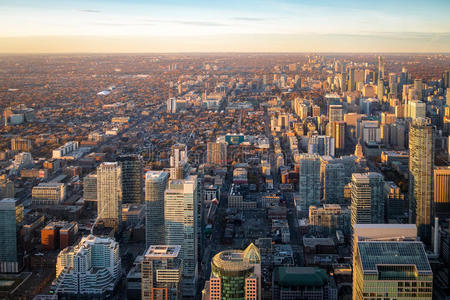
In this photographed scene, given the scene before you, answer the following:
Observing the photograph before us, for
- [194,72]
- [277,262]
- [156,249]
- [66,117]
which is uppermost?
[194,72]

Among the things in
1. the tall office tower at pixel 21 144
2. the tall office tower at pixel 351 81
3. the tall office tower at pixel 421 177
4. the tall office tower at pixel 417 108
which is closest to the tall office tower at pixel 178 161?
the tall office tower at pixel 21 144

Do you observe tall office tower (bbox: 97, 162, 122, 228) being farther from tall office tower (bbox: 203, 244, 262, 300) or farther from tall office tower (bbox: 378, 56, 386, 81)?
tall office tower (bbox: 378, 56, 386, 81)

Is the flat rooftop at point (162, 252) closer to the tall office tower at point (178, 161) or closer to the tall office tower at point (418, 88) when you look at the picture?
the tall office tower at point (178, 161)

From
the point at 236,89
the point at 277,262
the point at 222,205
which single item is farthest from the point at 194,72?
the point at 277,262

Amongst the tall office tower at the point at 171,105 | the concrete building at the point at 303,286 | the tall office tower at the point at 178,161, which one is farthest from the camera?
the tall office tower at the point at 171,105

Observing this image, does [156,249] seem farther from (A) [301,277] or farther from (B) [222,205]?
(B) [222,205]

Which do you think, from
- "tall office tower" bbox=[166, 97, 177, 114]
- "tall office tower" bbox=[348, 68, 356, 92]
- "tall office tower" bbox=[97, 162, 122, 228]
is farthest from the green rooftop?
"tall office tower" bbox=[348, 68, 356, 92]
